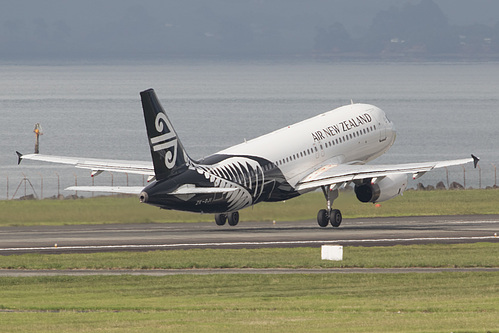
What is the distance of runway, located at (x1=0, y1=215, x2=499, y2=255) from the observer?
2250 inches

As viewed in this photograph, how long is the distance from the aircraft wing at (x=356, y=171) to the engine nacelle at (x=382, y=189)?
131cm

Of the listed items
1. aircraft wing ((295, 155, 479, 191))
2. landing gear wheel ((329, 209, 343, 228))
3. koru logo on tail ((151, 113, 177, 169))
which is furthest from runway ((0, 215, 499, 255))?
koru logo on tail ((151, 113, 177, 169))

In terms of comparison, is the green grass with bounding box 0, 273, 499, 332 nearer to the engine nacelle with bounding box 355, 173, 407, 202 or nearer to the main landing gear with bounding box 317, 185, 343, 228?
the main landing gear with bounding box 317, 185, 343, 228

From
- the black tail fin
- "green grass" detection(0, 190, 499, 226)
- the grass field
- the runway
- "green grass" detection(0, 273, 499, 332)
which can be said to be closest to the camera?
"green grass" detection(0, 273, 499, 332)

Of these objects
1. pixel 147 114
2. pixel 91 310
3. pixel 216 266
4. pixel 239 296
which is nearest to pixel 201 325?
pixel 91 310

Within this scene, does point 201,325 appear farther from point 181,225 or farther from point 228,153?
point 181,225

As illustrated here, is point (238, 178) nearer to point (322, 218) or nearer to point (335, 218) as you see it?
point (322, 218)

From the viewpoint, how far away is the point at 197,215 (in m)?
73.4

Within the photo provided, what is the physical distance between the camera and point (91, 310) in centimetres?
3525

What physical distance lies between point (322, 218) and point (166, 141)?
1374cm

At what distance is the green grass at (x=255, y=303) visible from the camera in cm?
3141

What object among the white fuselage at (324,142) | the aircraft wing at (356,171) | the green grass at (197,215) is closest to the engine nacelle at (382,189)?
the aircraft wing at (356,171)

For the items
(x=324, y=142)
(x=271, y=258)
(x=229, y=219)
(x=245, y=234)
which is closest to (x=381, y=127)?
(x=324, y=142)

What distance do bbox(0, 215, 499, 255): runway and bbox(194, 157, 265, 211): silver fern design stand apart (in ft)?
6.46
